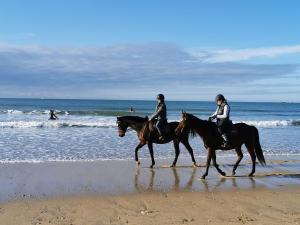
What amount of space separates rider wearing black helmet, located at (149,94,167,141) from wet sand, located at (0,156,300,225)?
3.94 ft

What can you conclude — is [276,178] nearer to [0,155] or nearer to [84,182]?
[84,182]

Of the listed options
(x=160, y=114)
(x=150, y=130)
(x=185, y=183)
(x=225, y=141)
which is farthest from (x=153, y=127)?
(x=185, y=183)

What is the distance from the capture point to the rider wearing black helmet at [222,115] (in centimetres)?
1233

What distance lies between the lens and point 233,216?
800 cm

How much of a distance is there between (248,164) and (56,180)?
6627mm

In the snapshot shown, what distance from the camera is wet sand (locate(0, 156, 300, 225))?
7910 mm

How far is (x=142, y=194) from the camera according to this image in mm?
10016

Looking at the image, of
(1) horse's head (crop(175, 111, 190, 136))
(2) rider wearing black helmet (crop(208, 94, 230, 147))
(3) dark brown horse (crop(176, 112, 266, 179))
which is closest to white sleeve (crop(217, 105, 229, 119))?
(2) rider wearing black helmet (crop(208, 94, 230, 147))

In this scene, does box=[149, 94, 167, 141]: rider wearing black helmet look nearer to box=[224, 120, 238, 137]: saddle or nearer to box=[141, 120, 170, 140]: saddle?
box=[141, 120, 170, 140]: saddle

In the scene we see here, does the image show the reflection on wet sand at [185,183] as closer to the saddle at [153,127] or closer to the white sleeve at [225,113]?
the white sleeve at [225,113]

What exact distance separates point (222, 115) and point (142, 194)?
3.67 meters

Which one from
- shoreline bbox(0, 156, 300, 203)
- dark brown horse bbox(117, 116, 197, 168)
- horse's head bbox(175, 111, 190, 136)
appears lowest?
shoreline bbox(0, 156, 300, 203)

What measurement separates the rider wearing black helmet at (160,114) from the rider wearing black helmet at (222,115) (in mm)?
2046

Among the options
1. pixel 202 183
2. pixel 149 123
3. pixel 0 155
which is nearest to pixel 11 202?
pixel 202 183
